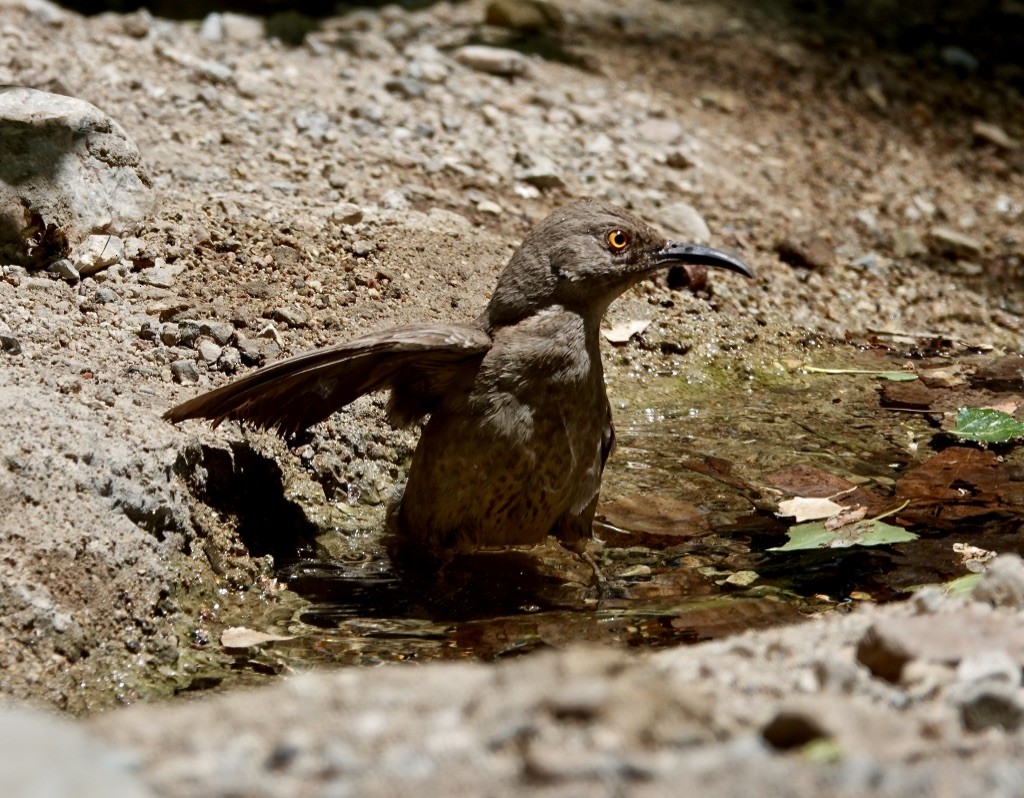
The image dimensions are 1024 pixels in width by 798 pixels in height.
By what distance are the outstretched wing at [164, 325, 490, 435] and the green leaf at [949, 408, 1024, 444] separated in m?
2.18

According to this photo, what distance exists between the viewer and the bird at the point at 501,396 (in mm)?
4637

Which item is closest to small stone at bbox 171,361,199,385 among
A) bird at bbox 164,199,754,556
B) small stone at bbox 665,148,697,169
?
bird at bbox 164,199,754,556

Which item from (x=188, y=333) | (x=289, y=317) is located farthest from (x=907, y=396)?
(x=188, y=333)

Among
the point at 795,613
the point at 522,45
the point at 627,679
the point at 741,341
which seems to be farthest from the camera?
the point at 522,45

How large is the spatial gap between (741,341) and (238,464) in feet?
9.22

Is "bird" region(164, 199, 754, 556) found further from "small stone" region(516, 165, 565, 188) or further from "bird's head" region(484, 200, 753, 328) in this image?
"small stone" region(516, 165, 565, 188)

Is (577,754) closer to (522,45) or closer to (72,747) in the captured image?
(72,747)

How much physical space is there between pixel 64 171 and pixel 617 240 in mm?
2263

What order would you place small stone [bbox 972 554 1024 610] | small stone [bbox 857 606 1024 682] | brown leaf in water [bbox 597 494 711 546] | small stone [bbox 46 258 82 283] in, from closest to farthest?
small stone [bbox 857 606 1024 682], small stone [bbox 972 554 1024 610], brown leaf in water [bbox 597 494 711 546], small stone [bbox 46 258 82 283]

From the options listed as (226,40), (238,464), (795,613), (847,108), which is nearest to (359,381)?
(238,464)

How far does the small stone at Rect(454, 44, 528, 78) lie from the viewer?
8344 millimetres

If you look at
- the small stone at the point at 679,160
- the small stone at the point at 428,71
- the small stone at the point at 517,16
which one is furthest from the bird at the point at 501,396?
the small stone at the point at 517,16

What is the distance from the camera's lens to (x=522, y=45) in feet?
29.0

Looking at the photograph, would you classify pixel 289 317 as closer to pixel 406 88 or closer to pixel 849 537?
pixel 849 537
